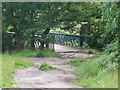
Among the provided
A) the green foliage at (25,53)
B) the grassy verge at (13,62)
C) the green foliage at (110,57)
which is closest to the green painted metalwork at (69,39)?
the green foliage at (25,53)

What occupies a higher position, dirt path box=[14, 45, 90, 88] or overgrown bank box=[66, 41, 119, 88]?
overgrown bank box=[66, 41, 119, 88]

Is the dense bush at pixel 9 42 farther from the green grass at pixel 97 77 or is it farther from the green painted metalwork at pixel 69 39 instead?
the green grass at pixel 97 77

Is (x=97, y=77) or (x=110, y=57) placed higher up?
(x=110, y=57)

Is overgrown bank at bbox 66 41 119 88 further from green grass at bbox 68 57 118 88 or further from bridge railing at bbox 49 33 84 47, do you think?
bridge railing at bbox 49 33 84 47

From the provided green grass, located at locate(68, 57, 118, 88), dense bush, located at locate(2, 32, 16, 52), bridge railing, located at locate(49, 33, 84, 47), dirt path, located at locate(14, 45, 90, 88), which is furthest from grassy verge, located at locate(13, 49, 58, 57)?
green grass, located at locate(68, 57, 118, 88)

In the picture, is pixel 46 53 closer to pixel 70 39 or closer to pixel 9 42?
pixel 9 42

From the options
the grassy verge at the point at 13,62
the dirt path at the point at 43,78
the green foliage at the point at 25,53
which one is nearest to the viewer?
the dirt path at the point at 43,78

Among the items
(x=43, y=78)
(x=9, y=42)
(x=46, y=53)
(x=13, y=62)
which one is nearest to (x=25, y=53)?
(x=46, y=53)

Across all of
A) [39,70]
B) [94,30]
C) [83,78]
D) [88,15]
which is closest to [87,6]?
[88,15]

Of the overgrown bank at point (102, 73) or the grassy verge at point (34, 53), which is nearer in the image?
the overgrown bank at point (102, 73)

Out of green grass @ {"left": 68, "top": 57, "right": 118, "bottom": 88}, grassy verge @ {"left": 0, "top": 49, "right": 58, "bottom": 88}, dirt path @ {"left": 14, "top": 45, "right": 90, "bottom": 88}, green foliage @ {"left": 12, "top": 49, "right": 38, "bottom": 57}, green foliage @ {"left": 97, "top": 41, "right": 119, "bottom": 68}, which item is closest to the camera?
green grass @ {"left": 68, "top": 57, "right": 118, "bottom": 88}

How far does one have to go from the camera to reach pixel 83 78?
8266mm

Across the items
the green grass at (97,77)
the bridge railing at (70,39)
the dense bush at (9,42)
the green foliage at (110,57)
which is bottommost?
the bridge railing at (70,39)

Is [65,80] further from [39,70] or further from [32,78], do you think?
[39,70]
